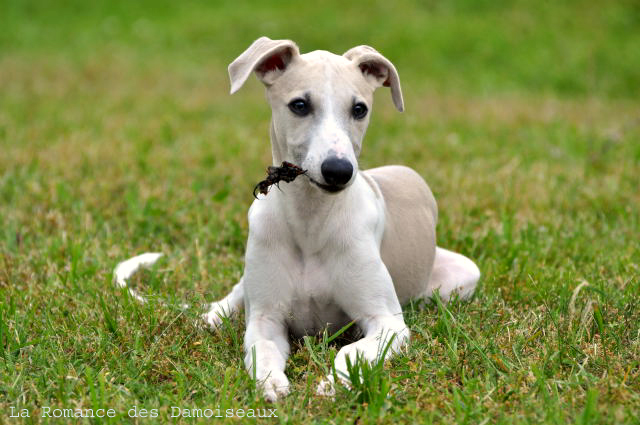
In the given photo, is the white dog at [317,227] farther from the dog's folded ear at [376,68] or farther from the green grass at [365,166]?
the green grass at [365,166]

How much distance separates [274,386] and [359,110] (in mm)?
1232

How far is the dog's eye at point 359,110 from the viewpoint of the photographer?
344cm

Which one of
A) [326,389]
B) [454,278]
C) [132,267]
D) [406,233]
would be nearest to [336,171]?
[326,389]

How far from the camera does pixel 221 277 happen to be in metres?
4.75

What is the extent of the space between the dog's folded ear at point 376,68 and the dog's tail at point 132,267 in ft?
5.43

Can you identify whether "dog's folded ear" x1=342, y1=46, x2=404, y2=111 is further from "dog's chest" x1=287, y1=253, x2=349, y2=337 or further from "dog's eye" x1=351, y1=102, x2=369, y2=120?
"dog's chest" x1=287, y1=253, x2=349, y2=337

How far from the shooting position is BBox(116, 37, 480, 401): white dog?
3305 millimetres

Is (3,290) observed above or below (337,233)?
below

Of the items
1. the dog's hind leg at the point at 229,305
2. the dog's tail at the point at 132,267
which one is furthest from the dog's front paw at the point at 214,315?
the dog's tail at the point at 132,267

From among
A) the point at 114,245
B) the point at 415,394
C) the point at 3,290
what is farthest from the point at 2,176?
the point at 415,394

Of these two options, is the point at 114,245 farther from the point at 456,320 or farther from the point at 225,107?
the point at 225,107

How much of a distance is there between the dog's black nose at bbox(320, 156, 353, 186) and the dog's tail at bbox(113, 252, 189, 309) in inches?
59.7

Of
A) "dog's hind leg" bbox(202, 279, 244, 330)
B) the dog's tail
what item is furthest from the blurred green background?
"dog's hind leg" bbox(202, 279, 244, 330)

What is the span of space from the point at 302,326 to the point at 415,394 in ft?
2.57
